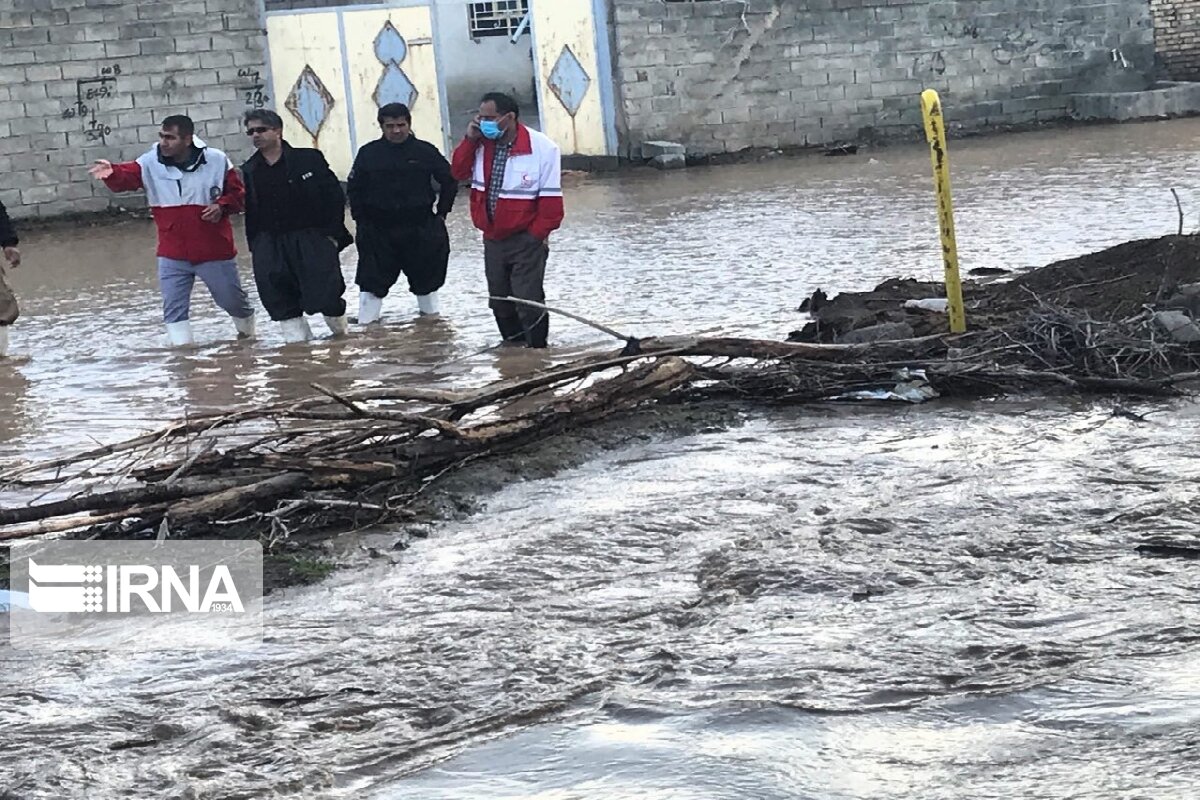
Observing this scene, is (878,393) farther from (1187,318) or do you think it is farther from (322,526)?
(322,526)

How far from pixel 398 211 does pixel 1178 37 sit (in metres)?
18.6

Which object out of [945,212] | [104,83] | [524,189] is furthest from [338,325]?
[104,83]

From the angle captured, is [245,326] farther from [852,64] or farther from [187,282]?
[852,64]

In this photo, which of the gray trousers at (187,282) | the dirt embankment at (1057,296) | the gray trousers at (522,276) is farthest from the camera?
the gray trousers at (187,282)

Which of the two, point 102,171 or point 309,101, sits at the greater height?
point 309,101

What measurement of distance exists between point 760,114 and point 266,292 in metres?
13.6

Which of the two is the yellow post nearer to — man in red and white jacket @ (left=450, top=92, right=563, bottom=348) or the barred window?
man in red and white jacket @ (left=450, top=92, right=563, bottom=348)

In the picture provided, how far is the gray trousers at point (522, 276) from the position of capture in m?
9.17

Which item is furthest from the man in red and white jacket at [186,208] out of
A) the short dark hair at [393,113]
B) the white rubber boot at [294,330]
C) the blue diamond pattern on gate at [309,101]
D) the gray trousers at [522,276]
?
the blue diamond pattern on gate at [309,101]

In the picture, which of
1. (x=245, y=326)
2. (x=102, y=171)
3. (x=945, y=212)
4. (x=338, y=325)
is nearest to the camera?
(x=945, y=212)

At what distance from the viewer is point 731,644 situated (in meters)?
4.25

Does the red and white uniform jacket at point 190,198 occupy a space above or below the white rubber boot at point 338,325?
above

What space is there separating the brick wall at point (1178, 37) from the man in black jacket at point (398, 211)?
58.9 ft

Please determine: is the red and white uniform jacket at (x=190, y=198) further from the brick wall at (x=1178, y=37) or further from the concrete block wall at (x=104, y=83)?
the brick wall at (x=1178, y=37)
